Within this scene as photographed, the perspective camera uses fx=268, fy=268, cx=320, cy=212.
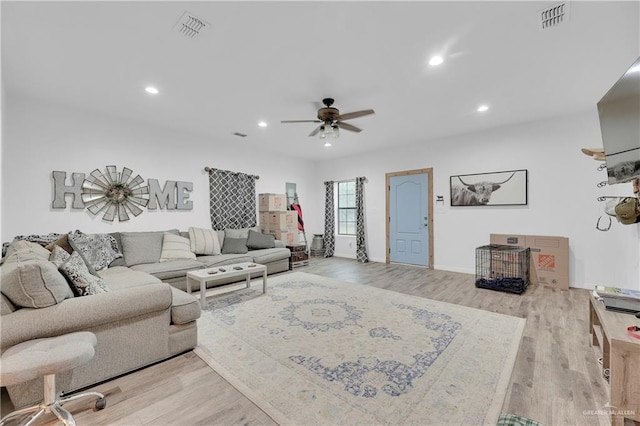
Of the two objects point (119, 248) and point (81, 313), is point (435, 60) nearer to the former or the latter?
point (81, 313)

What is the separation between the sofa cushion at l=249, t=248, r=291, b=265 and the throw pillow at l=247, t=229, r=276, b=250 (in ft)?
0.57

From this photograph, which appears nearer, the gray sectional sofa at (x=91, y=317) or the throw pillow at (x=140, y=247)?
the gray sectional sofa at (x=91, y=317)

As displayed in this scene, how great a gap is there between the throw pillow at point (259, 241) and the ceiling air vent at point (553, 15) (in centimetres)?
489

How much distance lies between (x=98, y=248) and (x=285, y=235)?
3323 mm

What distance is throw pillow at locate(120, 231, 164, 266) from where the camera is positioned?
13.1ft

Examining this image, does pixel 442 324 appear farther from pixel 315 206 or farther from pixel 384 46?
pixel 315 206

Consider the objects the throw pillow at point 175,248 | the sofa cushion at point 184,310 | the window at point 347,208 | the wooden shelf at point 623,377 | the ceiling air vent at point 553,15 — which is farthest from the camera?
the window at point 347,208

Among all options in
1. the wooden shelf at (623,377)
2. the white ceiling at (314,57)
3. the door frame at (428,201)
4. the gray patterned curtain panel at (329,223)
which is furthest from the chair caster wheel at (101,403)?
the gray patterned curtain panel at (329,223)

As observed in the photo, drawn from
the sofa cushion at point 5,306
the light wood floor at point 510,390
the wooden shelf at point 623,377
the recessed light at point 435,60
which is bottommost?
the light wood floor at point 510,390

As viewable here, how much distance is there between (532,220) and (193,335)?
529cm

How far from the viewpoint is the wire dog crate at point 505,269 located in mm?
4090

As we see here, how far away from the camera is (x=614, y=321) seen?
1733 mm

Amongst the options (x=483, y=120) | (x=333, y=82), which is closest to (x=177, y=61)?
(x=333, y=82)

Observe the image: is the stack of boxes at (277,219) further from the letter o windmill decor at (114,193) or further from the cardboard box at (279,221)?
the letter o windmill decor at (114,193)
